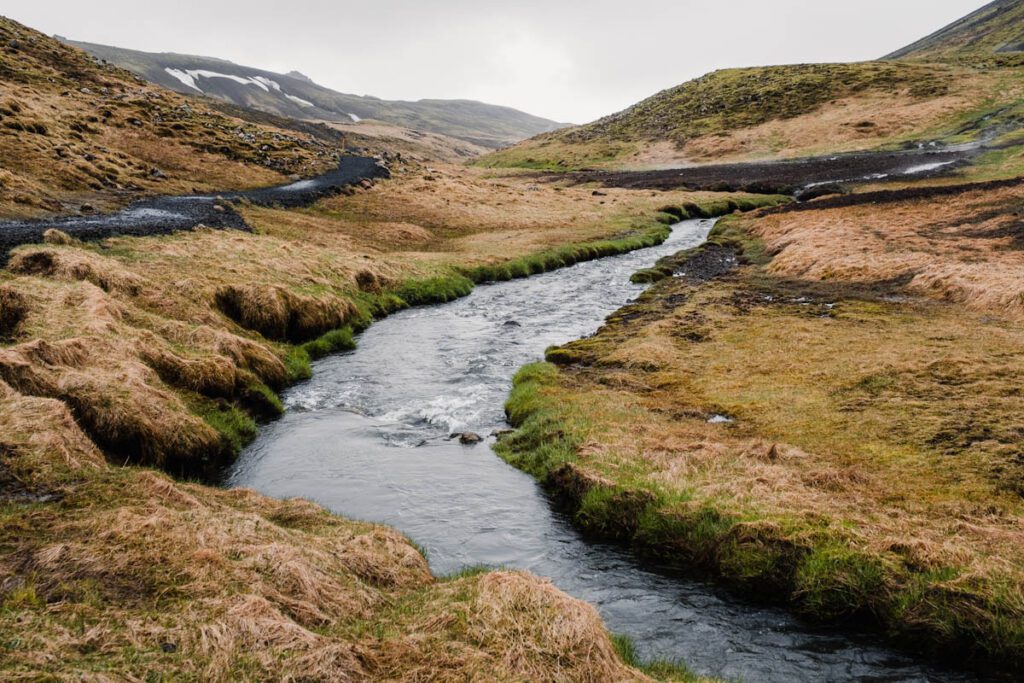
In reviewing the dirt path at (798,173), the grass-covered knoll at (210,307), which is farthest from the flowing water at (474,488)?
the dirt path at (798,173)

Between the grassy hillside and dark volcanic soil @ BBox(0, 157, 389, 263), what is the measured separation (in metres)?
2.66

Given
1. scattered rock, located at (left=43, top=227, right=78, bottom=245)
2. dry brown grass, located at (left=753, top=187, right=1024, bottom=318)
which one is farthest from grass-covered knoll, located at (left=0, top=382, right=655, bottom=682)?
dry brown grass, located at (left=753, top=187, right=1024, bottom=318)

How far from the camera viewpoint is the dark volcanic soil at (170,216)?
32.2 m

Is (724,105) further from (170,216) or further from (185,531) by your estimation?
(185,531)

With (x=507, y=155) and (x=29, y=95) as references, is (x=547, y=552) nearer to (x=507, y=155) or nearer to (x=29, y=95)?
(x=29, y=95)

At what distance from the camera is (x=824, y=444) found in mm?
16641

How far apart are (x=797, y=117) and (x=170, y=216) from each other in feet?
464

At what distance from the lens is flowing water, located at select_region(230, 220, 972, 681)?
10523mm

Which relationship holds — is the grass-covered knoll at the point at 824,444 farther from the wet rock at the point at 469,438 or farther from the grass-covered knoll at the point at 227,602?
the grass-covered knoll at the point at 227,602

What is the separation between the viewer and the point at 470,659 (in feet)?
26.5

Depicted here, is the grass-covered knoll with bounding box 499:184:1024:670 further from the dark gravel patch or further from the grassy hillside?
the grassy hillside

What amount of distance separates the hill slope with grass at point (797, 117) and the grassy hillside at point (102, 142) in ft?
265

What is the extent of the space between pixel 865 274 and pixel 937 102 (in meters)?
119

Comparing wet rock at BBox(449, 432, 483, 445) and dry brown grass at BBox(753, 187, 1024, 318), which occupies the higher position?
dry brown grass at BBox(753, 187, 1024, 318)
